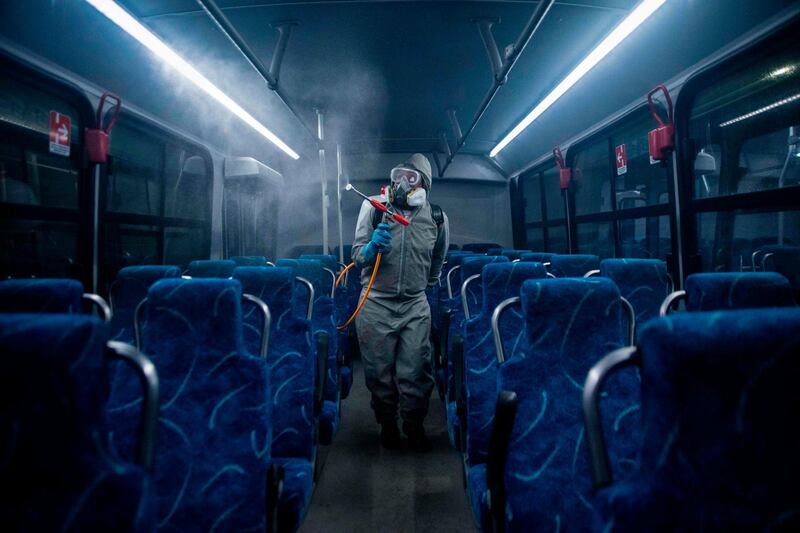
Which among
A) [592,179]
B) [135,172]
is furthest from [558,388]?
[592,179]

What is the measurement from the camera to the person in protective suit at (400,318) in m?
3.05

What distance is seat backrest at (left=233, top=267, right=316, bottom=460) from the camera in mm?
1971

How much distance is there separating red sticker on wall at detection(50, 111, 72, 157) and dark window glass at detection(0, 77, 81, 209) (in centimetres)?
3

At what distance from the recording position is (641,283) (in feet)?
7.90

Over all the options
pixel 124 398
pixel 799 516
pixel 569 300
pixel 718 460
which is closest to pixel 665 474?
pixel 718 460

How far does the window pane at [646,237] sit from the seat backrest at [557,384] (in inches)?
114

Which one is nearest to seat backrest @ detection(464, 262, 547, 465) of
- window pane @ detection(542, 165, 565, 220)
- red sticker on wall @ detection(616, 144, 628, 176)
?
red sticker on wall @ detection(616, 144, 628, 176)

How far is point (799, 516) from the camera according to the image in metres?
0.65

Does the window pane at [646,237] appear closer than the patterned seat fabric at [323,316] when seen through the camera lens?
No

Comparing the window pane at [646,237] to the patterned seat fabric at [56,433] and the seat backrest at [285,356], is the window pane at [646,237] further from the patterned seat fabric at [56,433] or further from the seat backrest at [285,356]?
the patterned seat fabric at [56,433]

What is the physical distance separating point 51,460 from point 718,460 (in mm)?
1043

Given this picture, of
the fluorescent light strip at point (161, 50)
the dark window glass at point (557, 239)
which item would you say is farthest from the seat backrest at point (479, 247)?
the fluorescent light strip at point (161, 50)

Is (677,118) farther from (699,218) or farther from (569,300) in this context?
(569,300)

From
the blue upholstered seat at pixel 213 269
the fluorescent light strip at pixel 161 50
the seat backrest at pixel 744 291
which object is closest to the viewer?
the seat backrest at pixel 744 291
